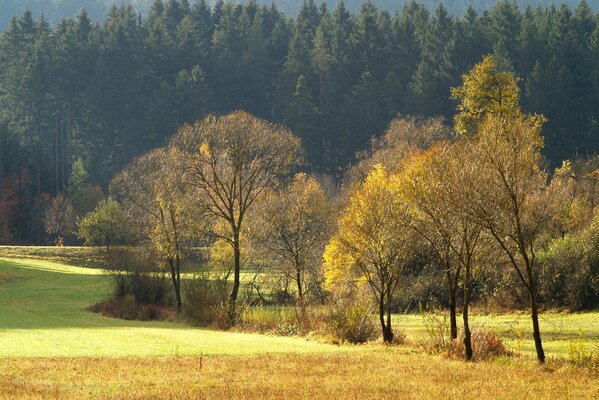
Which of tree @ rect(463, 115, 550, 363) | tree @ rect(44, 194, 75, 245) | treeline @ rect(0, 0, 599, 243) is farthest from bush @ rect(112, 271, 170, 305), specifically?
treeline @ rect(0, 0, 599, 243)

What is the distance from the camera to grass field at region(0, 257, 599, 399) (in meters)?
20.5

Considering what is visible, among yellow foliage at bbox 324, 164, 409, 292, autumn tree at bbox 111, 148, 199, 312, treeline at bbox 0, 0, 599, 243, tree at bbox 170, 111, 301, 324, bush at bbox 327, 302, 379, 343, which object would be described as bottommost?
bush at bbox 327, 302, 379, 343

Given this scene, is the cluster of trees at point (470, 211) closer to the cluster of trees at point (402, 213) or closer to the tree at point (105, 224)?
the cluster of trees at point (402, 213)

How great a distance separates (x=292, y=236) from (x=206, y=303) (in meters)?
13.2

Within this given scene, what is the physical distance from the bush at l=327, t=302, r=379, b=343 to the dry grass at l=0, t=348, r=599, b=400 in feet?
28.6

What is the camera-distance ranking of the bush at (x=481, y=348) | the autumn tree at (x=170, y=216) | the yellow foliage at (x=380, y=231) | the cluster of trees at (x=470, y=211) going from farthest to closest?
the autumn tree at (x=170, y=216) < the yellow foliage at (x=380, y=231) < the bush at (x=481, y=348) < the cluster of trees at (x=470, y=211)

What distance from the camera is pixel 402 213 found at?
38594mm

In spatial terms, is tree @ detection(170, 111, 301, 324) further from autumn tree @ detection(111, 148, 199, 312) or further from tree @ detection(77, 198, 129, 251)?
tree @ detection(77, 198, 129, 251)

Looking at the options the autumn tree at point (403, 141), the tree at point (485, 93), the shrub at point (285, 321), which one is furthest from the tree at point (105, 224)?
the shrub at point (285, 321)

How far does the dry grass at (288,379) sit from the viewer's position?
66.0 ft

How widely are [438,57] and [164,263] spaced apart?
275 feet

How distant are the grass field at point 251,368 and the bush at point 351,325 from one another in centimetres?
123

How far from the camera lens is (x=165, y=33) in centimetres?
14975

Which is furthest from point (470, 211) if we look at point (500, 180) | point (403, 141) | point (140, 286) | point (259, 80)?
point (259, 80)
